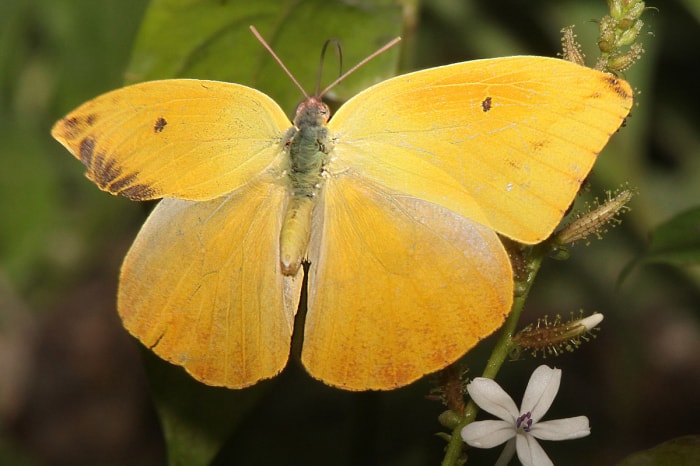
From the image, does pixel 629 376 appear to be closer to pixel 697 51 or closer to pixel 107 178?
pixel 697 51

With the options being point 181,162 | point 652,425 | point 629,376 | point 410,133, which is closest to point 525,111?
point 410,133

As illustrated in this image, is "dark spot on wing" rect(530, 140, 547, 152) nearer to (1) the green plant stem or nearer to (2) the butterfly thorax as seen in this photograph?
(1) the green plant stem

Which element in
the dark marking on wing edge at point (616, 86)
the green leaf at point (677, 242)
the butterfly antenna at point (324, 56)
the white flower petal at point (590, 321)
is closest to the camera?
the dark marking on wing edge at point (616, 86)

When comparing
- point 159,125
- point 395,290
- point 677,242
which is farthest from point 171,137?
point 677,242

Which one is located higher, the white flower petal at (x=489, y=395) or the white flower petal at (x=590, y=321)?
the white flower petal at (x=489, y=395)

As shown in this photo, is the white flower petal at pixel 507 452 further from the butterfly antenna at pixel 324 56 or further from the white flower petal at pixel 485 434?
the butterfly antenna at pixel 324 56

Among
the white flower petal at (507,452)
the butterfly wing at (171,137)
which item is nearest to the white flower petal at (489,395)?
the white flower petal at (507,452)

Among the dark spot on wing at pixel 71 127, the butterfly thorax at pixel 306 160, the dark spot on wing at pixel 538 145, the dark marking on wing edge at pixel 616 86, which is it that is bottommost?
the dark spot on wing at pixel 538 145

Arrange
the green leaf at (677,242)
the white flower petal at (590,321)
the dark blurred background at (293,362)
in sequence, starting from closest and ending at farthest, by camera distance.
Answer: the white flower petal at (590,321) < the green leaf at (677,242) < the dark blurred background at (293,362)
